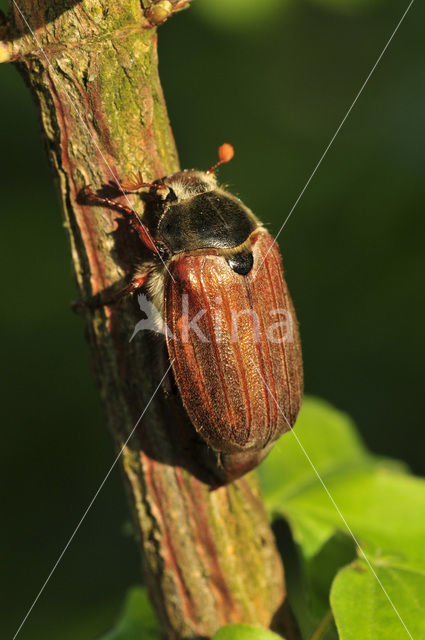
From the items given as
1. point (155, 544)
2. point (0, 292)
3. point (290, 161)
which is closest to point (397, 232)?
point (290, 161)

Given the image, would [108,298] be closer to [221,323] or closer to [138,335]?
[138,335]

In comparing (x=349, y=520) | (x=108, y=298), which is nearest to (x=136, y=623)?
(x=349, y=520)

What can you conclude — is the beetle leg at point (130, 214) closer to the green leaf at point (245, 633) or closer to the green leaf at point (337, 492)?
the green leaf at point (337, 492)

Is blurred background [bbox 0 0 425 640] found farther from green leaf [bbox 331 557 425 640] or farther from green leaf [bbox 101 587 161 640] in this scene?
green leaf [bbox 331 557 425 640]

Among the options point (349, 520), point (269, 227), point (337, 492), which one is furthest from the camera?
point (269, 227)

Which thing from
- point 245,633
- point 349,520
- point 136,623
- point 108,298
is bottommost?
point 136,623

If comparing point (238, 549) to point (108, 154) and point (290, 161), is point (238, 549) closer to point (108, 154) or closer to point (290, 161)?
point (108, 154)

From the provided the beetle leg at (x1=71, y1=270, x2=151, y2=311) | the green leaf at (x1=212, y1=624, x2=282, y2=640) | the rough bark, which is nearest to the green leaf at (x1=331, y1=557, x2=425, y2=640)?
the green leaf at (x1=212, y1=624, x2=282, y2=640)
